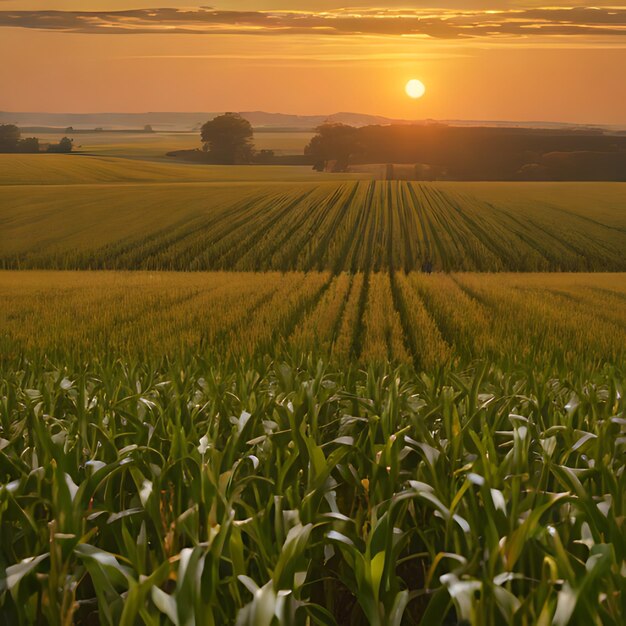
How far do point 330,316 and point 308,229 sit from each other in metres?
16.0

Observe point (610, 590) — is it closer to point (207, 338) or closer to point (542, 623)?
point (542, 623)

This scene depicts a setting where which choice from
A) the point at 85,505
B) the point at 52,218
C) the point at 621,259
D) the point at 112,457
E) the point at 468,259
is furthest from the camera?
the point at 52,218

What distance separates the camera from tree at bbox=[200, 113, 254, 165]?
63.9 metres

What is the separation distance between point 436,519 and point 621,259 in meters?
25.3

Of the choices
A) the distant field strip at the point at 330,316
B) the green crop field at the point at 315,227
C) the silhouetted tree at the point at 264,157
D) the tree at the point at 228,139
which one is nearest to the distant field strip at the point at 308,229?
the green crop field at the point at 315,227

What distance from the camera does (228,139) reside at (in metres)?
65.1

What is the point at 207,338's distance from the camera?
1116 centimetres

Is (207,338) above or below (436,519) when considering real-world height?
below

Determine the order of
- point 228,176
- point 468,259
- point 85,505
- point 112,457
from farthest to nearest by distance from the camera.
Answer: point 228,176
point 468,259
point 112,457
point 85,505

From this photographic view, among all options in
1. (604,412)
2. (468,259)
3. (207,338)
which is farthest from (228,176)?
(604,412)

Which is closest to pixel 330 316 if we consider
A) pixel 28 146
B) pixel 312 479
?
pixel 312 479

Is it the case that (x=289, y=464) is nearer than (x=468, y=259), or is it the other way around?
(x=289, y=464)

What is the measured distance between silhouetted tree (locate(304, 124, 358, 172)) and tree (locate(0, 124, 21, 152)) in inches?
798

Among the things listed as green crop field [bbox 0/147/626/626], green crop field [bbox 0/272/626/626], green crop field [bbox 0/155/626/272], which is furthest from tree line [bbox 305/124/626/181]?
green crop field [bbox 0/272/626/626]
